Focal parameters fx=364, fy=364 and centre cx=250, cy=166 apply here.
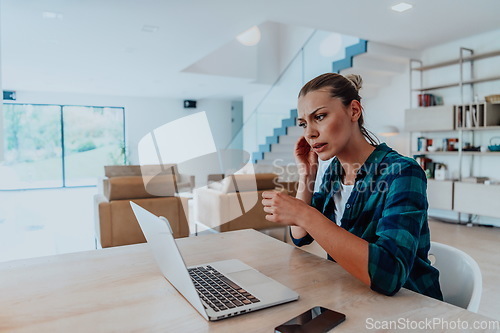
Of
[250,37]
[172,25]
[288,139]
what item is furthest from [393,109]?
A: [172,25]

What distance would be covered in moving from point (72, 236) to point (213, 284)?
405 cm

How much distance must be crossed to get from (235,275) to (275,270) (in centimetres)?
12

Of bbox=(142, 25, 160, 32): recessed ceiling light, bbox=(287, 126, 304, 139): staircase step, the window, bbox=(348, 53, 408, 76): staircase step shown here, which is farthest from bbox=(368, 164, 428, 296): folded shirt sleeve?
the window

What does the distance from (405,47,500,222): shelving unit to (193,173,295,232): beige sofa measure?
2383mm

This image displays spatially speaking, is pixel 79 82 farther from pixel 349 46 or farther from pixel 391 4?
pixel 391 4

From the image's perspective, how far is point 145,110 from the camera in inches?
410

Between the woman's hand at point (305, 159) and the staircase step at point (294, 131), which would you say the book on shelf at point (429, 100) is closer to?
the staircase step at point (294, 131)

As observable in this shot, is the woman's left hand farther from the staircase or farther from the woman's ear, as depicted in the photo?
the staircase

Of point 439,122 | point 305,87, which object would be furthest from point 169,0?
point 439,122

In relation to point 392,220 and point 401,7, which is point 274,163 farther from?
point 392,220

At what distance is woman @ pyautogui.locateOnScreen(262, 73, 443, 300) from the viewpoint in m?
0.82

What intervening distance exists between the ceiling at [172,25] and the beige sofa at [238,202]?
1.84m

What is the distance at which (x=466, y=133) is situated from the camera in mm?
5188

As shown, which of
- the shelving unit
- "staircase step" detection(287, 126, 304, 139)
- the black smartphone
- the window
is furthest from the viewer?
the window
